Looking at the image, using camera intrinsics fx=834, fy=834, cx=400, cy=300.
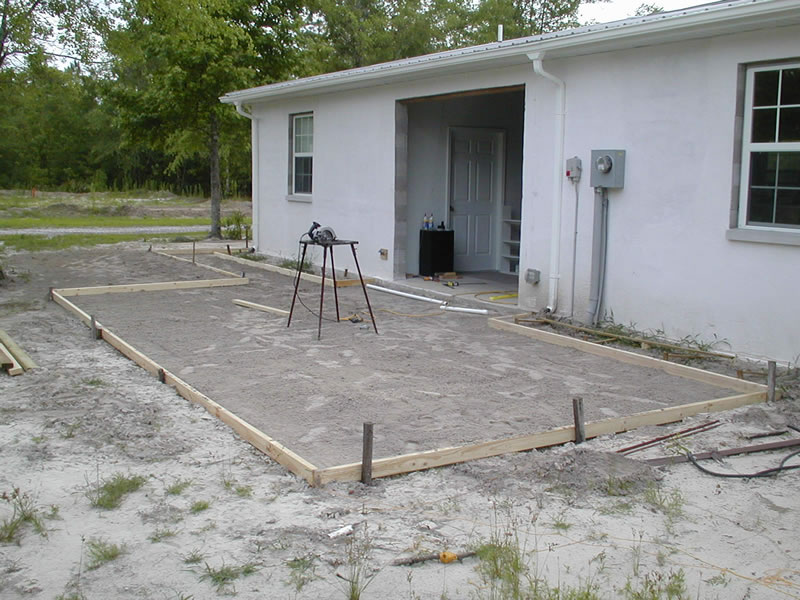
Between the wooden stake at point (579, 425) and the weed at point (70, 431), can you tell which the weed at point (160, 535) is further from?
the wooden stake at point (579, 425)

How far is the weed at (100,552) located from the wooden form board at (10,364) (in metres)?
3.57

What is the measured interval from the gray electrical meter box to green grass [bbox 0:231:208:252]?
40.4 ft

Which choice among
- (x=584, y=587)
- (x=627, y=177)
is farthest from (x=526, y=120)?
(x=584, y=587)

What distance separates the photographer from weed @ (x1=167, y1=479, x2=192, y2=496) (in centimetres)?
443

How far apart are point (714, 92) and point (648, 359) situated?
2605 millimetres

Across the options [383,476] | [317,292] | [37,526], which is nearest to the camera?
[37,526]

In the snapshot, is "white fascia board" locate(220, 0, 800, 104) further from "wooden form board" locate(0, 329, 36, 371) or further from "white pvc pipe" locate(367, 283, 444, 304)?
"wooden form board" locate(0, 329, 36, 371)

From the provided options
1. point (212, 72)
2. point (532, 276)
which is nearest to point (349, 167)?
point (532, 276)

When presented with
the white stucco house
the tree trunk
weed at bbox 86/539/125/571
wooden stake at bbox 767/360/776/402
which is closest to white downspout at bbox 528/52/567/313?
the white stucco house

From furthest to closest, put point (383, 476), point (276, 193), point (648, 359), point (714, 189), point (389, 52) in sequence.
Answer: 1. point (389, 52)
2. point (276, 193)
3. point (714, 189)
4. point (648, 359)
5. point (383, 476)

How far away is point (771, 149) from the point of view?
741cm

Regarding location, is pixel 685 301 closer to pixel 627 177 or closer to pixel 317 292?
pixel 627 177

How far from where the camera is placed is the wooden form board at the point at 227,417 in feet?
15.6

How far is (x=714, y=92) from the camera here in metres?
7.78
